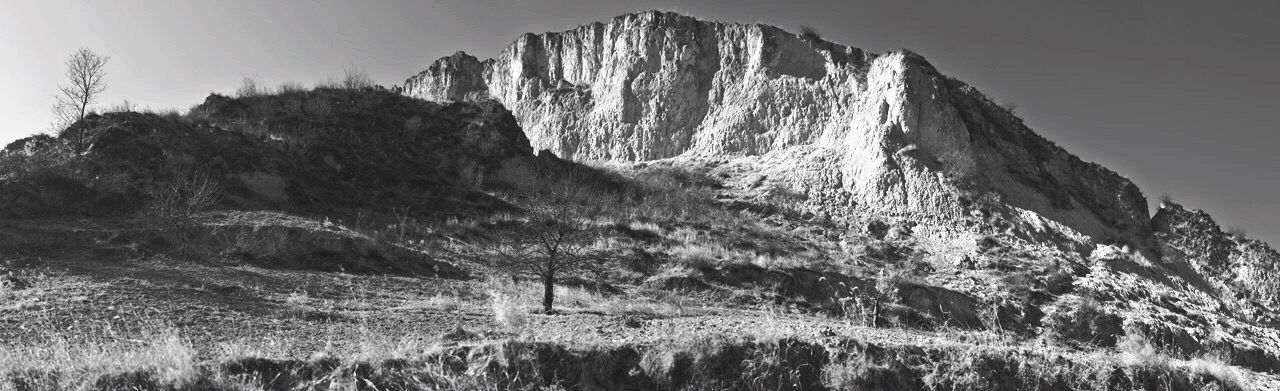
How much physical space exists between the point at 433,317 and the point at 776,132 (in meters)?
23.2

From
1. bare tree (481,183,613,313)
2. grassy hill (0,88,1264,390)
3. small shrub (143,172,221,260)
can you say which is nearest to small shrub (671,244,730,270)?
grassy hill (0,88,1264,390)

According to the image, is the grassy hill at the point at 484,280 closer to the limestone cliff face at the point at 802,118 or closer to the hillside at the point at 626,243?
the hillside at the point at 626,243

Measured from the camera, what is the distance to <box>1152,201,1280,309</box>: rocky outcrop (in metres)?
21.4

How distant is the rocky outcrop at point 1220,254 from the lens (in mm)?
21391

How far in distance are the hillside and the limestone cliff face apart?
5.5 inches

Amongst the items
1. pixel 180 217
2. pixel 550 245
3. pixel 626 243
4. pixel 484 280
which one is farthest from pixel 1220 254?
pixel 180 217

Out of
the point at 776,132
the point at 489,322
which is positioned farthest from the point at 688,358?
the point at 776,132

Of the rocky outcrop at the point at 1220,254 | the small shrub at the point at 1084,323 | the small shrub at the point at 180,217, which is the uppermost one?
the rocky outcrop at the point at 1220,254

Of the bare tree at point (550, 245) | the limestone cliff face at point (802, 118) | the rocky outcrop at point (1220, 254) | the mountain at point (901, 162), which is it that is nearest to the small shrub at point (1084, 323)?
the mountain at point (901, 162)

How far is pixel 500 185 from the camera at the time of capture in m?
26.0

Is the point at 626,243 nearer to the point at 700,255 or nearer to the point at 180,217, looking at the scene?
the point at 700,255

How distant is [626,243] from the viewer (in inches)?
728

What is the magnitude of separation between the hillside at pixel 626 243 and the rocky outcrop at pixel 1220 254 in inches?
4.0

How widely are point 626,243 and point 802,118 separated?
1354 cm
